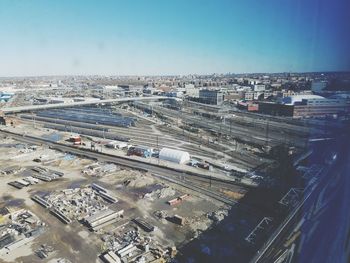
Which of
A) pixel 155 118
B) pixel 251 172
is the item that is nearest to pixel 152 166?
pixel 251 172

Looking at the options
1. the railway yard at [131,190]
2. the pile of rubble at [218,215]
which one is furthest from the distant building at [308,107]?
the pile of rubble at [218,215]

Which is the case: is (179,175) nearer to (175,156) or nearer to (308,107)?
(175,156)

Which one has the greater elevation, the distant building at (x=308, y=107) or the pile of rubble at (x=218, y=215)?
the distant building at (x=308, y=107)

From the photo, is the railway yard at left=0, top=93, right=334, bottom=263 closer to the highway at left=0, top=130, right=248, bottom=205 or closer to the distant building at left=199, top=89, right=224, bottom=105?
the highway at left=0, top=130, right=248, bottom=205

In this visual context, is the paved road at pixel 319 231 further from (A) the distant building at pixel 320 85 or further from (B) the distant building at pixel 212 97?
(B) the distant building at pixel 212 97

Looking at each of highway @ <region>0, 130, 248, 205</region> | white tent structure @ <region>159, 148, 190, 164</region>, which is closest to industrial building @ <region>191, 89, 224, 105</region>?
highway @ <region>0, 130, 248, 205</region>

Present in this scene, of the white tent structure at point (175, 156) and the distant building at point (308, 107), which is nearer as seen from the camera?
the distant building at point (308, 107)
